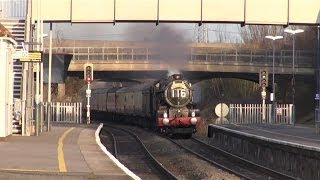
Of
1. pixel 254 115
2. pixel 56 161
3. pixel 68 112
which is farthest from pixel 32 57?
pixel 254 115

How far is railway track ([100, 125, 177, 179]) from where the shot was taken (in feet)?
58.9

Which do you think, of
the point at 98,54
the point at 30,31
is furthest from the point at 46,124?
the point at 98,54

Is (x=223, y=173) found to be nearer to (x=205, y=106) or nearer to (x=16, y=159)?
(x=16, y=159)

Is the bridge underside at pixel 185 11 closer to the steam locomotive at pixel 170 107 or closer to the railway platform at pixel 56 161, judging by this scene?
the steam locomotive at pixel 170 107

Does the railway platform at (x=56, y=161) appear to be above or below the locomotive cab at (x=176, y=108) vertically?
below

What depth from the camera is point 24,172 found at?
1310 centimetres

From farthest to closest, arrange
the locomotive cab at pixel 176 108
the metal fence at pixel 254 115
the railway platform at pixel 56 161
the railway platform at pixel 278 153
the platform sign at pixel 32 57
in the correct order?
the metal fence at pixel 254 115 < the locomotive cab at pixel 176 108 < the platform sign at pixel 32 57 < the railway platform at pixel 278 153 < the railway platform at pixel 56 161

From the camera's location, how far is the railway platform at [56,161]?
43.3 feet

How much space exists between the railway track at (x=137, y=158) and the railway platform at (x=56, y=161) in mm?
1107

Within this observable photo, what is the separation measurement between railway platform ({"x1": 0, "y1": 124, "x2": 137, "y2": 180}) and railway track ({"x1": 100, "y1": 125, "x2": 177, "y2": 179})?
1.11 meters

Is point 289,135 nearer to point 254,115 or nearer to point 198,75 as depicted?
point 254,115

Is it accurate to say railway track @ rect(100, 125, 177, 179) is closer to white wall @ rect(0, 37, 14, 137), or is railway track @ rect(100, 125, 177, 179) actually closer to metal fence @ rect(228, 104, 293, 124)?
white wall @ rect(0, 37, 14, 137)

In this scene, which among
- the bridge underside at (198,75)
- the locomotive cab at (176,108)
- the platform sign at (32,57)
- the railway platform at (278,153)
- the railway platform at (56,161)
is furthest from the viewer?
the bridge underside at (198,75)

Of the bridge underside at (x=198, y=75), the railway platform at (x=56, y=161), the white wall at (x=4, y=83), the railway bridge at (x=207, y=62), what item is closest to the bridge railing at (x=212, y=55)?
the railway bridge at (x=207, y=62)
